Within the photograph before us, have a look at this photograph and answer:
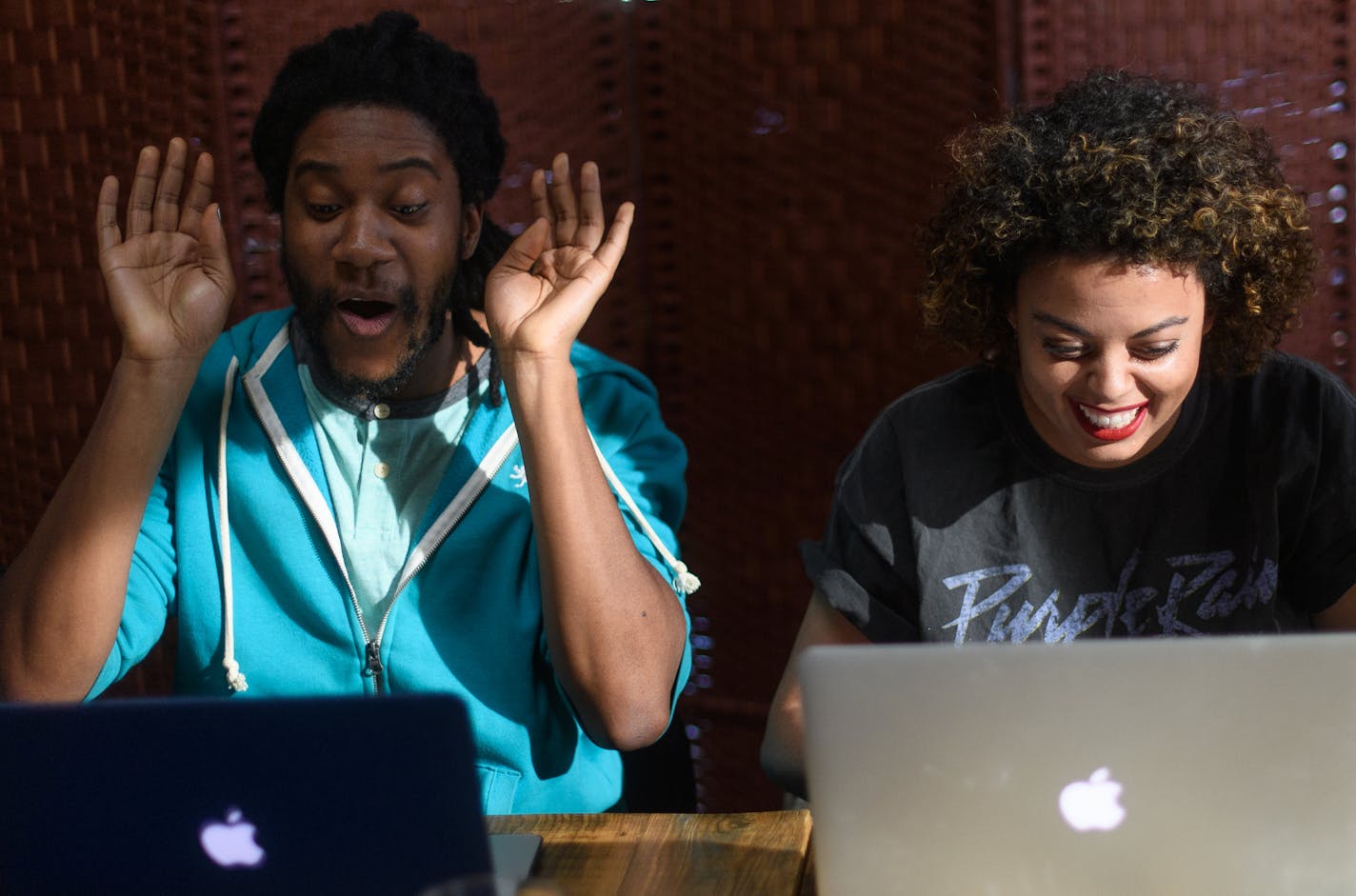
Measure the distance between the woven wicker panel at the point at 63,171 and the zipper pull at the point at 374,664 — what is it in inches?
41.0

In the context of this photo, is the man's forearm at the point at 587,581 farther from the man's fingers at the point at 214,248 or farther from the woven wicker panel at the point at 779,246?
the woven wicker panel at the point at 779,246

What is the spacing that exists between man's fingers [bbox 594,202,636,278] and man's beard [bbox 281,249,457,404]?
208mm

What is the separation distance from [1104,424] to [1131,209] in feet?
0.77

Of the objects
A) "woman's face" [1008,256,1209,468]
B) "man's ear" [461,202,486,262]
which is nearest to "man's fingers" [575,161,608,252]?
"man's ear" [461,202,486,262]

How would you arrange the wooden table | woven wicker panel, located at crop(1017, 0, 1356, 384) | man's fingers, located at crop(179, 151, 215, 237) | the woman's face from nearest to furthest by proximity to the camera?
the wooden table
the woman's face
man's fingers, located at crop(179, 151, 215, 237)
woven wicker panel, located at crop(1017, 0, 1356, 384)

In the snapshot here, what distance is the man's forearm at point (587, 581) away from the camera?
5.01 ft

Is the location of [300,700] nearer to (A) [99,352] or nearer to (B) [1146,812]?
(B) [1146,812]

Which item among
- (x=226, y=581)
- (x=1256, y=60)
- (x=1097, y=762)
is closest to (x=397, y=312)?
(x=226, y=581)

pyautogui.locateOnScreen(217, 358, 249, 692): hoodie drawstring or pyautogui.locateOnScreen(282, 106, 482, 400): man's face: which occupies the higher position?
pyautogui.locateOnScreen(282, 106, 482, 400): man's face

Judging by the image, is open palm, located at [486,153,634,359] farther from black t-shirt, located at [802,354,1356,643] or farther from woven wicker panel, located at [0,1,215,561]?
woven wicker panel, located at [0,1,215,561]

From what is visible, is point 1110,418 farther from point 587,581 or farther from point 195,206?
point 195,206

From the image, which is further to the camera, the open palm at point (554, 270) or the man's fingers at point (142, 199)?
the man's fingers at point (142, 199)

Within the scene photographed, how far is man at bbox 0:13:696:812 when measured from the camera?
1.57 metres

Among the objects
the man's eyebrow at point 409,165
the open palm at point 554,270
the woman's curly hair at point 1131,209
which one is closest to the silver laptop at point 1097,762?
the woman's curly hair at point 1131,209
